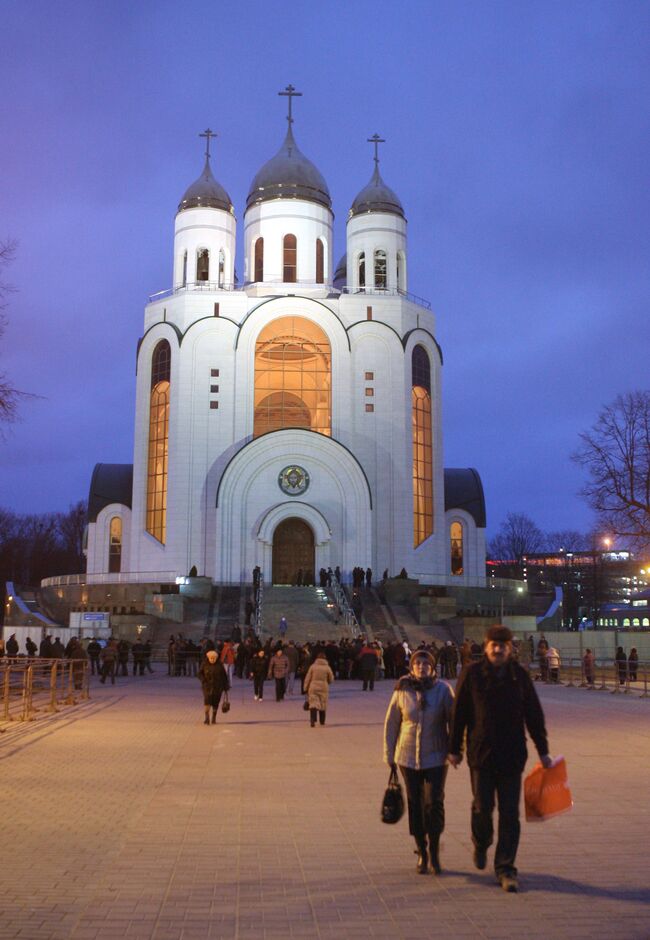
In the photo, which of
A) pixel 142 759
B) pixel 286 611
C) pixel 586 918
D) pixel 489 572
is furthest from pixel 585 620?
pixel 586 918

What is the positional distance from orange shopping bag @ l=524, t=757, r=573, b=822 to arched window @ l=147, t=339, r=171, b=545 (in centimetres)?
4599

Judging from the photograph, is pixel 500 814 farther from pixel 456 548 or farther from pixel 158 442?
pixel 456 548

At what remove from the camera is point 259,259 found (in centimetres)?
5741

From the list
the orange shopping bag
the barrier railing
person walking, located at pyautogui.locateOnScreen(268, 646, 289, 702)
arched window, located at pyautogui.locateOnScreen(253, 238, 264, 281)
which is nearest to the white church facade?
arched window, located at pyautogui.locateOnScreen(253, 238, 264, 281)

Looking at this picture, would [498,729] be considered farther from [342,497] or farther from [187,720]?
[342,497]

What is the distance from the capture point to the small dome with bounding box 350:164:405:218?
57969 mm

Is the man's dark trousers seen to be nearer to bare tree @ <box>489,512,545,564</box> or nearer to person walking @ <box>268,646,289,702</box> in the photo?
person walking @ <box>268,646,289,702</box>

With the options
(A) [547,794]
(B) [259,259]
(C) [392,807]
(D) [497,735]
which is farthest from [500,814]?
(B) [259,259]

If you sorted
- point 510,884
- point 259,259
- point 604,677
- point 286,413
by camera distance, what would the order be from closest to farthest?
point 510,884
point 604,677
point 286,413
point 259,259

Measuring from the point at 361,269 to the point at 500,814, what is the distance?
5301 centimetres

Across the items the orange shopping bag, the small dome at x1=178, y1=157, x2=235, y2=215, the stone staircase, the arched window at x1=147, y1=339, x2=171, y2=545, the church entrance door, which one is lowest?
the orange shopping bag

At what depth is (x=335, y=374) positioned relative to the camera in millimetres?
53625

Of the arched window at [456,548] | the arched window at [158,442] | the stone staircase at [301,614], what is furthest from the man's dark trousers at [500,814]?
the arched window at [456,548]

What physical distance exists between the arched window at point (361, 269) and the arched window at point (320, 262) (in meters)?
1.99
